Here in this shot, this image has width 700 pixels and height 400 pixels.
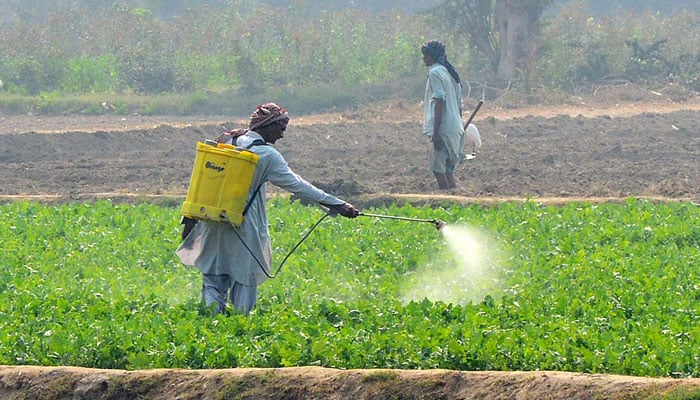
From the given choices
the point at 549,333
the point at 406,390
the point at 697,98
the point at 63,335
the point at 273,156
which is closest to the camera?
the point at 406,390

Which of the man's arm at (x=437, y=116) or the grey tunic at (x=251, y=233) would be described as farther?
the man's arm at (x=437, y=116)

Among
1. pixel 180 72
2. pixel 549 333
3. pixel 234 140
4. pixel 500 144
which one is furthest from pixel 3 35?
pixel 549 333

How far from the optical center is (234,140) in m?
8.52

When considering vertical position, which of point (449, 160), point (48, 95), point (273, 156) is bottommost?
point (48, 95)

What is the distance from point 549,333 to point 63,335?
108 inches

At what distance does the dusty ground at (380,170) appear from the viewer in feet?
21.8

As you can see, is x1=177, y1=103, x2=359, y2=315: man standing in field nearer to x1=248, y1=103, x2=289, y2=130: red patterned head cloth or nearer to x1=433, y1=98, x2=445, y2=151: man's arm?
x1=248, y1=103, x2=289, y2=130: red patterned head cloth

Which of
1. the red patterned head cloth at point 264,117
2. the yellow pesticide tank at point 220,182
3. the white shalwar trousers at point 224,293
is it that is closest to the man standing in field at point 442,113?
the red patterned head cloth at point 264,117

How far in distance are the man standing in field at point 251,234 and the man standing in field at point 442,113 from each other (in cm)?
566

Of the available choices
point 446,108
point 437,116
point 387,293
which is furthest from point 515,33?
point 387,293

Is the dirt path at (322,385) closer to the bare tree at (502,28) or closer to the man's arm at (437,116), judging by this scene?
the man's arm at (437,116)

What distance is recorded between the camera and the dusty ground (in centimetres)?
664

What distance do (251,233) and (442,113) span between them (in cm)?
620

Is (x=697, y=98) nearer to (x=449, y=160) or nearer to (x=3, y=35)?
(x=449, y=160)
